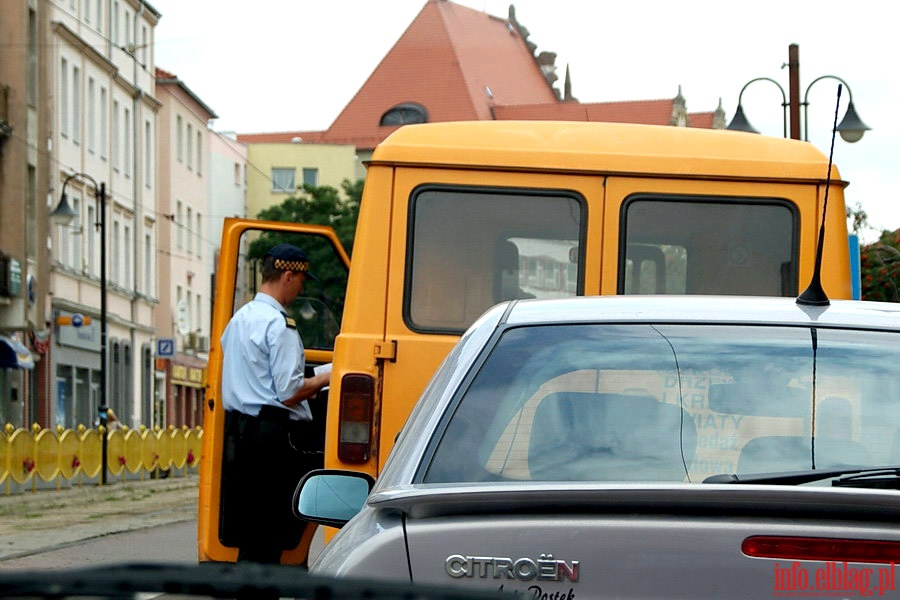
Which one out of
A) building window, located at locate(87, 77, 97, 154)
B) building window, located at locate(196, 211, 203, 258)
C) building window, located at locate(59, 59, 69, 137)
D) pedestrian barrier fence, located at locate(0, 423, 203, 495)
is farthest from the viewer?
building window, located at locate(196, 211, 203, 258)

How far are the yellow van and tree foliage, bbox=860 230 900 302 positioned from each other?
1324cm

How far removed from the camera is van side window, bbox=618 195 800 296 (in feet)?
25.2

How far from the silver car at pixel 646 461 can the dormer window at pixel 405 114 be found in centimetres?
9094

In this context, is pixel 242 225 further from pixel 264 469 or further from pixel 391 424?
pixel 391 424

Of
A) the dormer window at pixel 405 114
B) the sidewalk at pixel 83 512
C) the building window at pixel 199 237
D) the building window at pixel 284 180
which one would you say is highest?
the dormer window at pixel 405 114

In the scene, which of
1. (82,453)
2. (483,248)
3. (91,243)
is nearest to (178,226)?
(91,243)

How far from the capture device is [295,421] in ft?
28.1

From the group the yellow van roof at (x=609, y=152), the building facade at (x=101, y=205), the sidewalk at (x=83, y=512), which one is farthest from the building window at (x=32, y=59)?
the yellow van roof at (x=609, y=152)

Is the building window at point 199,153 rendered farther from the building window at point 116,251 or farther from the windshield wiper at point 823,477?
the windshield wiper at point 823,477

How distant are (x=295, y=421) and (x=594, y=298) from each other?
14.7ft

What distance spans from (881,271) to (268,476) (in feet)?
47.2

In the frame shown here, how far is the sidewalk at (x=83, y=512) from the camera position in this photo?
16000 mm

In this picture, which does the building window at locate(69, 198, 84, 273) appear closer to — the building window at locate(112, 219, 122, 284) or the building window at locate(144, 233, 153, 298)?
the building window at locate(112, 219, 122, 284)

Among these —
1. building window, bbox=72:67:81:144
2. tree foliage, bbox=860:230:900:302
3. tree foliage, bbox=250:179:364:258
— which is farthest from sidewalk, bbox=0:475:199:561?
tree foliage, bbox=250:179:364:258
